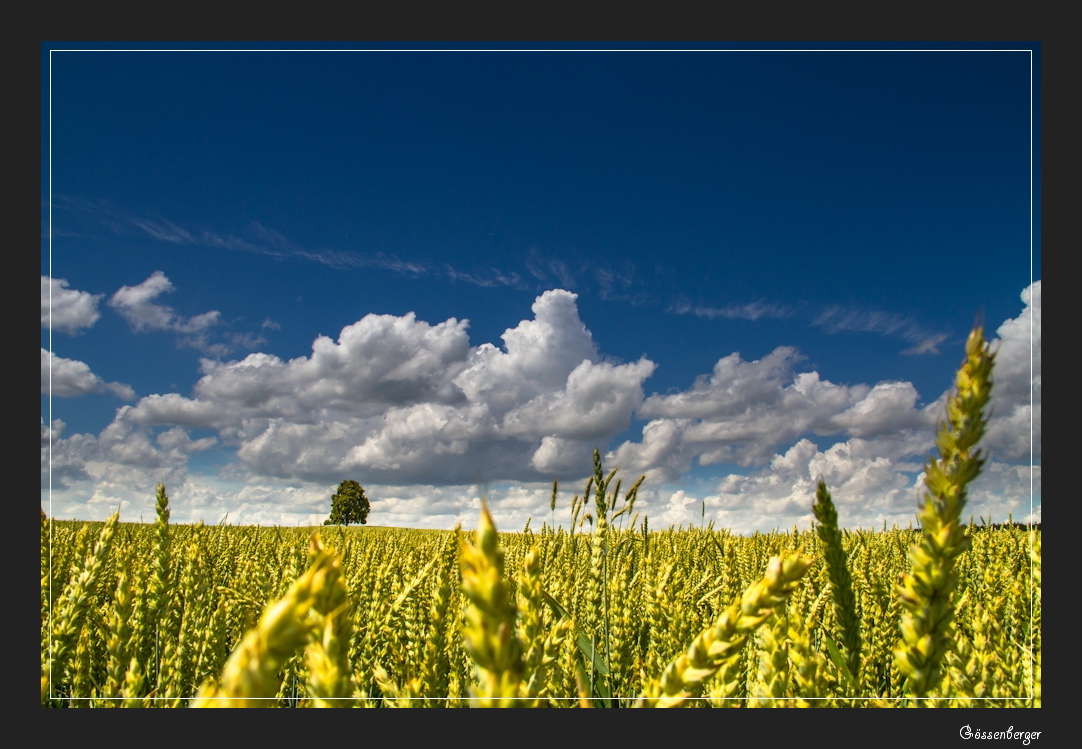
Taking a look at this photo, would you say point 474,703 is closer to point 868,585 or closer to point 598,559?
point 598,559

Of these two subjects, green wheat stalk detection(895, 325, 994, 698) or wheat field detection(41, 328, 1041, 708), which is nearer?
wheat field detection(41, 328, 1041, 708)

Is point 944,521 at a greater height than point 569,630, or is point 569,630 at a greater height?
point 944,521

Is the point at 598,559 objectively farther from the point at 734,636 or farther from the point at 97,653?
the point at 97,653

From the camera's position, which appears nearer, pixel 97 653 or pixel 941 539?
pixel 941 539

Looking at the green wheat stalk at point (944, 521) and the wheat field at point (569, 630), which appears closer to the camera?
the wheat field at point (569, 630)

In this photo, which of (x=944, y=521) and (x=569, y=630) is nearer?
(x=944, y=521)

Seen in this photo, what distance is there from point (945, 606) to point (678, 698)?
56 centimetres
